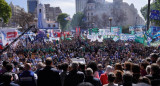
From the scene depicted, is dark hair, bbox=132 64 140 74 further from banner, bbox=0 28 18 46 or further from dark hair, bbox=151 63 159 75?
banner, bbox=0 28 18 46

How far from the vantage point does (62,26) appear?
86.8 metres

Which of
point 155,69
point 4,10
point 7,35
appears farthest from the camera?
point 4,10

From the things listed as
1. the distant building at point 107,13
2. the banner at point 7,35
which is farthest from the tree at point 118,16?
the banner at point 7,35

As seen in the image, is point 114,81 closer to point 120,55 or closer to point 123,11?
point 120,55

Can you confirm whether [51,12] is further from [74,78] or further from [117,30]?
[74,78]

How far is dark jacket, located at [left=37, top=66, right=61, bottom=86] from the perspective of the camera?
12.6ft

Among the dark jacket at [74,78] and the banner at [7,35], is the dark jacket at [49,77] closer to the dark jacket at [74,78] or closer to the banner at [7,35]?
the dark jacket at [74,78]

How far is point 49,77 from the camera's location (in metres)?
3.84

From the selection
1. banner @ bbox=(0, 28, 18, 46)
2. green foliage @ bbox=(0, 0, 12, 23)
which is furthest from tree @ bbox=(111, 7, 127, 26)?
banner @ bbox=(0, 28, 18, 46)


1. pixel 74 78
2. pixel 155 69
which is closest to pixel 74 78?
pixel 74 78

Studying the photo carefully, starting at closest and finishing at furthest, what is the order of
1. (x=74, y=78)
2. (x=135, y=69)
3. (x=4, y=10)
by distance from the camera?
1. (x=74, y=78)
2. (x=135, y=69)
3. (x=4, y=10)

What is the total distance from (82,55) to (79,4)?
503 ft

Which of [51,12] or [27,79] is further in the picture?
[51,12]

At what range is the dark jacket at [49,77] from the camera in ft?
12.6
